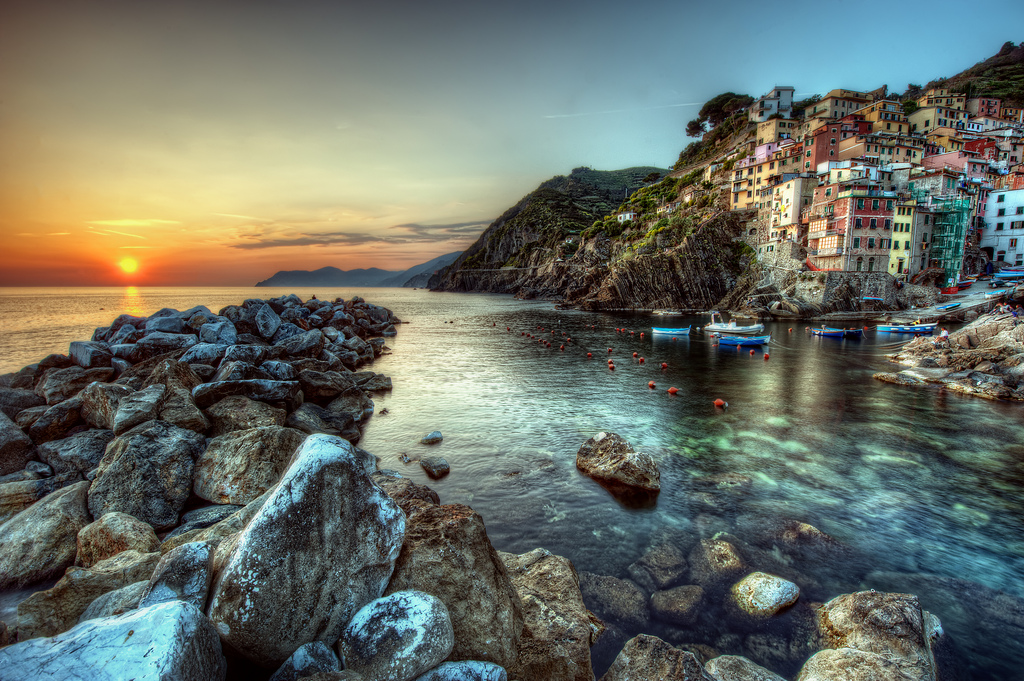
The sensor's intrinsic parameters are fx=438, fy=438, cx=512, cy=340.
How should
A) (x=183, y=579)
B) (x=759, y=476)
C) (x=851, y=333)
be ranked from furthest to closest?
(x=851, y=333)
(x=759, y=476)
(x=183, y=579)

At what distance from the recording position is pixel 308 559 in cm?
498

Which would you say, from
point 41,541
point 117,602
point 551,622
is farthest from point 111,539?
point 551,622

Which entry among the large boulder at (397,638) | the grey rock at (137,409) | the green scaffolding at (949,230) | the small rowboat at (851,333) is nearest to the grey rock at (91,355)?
the grey rock at (137,409)

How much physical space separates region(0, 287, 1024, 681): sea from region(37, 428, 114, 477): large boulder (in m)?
8.25

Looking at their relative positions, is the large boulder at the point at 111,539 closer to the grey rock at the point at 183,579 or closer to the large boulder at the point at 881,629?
the grey rock at the point at 183,579

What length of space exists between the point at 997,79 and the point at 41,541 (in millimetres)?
208280

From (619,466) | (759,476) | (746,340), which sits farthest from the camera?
(746,340)

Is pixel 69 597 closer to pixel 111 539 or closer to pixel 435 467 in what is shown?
pixel 111 539

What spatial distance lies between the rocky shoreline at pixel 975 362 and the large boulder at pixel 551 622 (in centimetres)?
3070

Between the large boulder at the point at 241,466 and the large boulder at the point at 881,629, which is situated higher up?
the large boulder at the point at 241,466

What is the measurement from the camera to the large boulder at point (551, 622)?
6273 millimetres

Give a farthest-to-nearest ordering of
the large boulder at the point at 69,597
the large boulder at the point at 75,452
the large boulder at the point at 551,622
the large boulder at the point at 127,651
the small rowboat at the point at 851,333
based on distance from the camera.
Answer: the small rowboat at the point at 851,333, the large boulder at the point at 75,452, the large boulder at the point at 551,622, the large boulder at the point at 69,597, the large boulder at the point at 127,651

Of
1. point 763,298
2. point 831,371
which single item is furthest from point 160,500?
point 763,298

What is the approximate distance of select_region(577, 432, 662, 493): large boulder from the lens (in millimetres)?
14680
